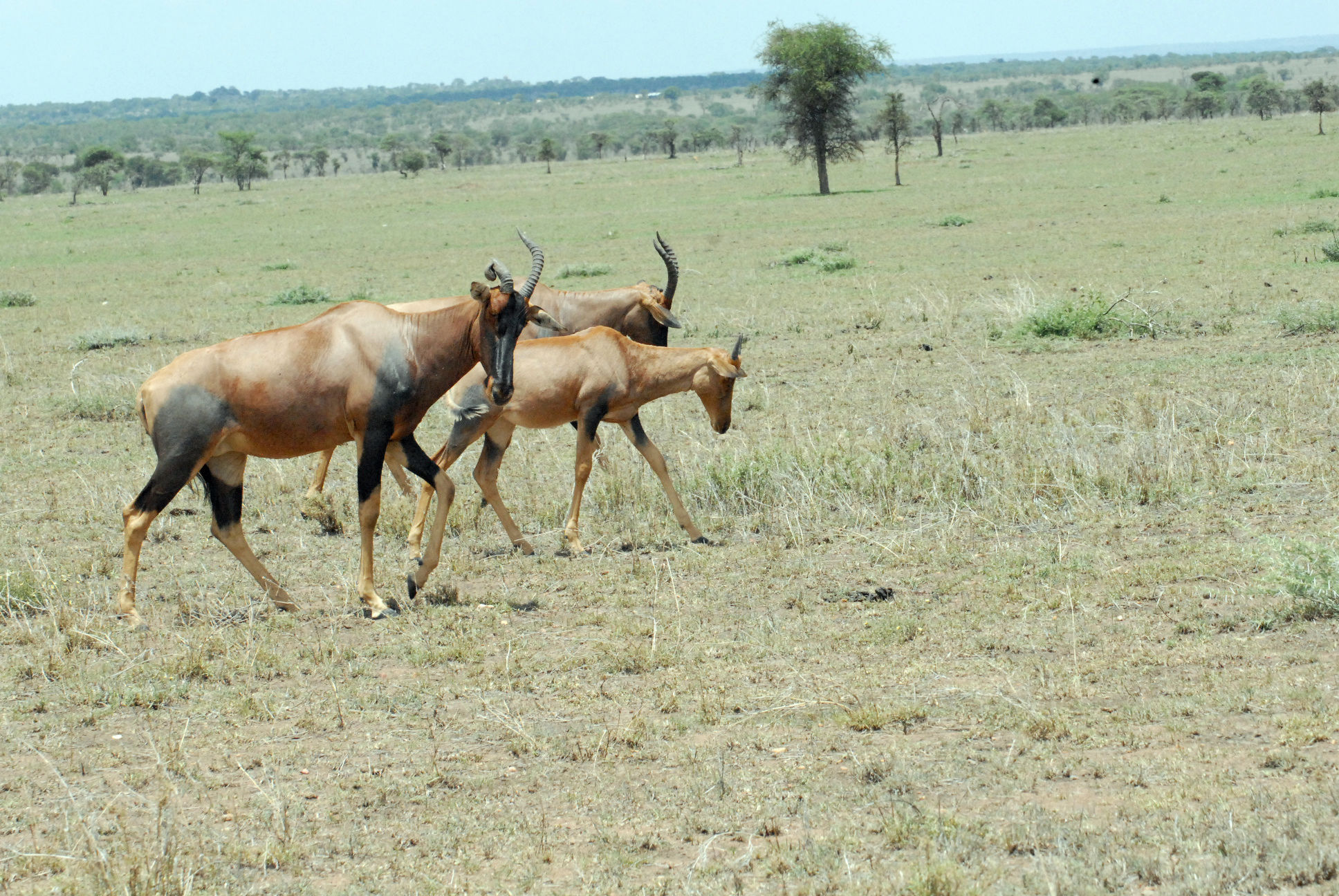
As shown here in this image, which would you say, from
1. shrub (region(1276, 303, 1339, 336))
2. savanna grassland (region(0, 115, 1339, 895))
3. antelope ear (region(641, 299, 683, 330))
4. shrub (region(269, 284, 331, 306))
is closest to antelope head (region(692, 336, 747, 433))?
savanna grassland (region(0, 115, 1339, 895))

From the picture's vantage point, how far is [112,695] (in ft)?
20.8

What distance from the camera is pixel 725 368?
9656 mm

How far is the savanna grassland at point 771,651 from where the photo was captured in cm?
467

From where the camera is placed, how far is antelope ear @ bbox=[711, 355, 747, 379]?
31.7ft

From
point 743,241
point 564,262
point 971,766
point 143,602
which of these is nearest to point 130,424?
point 143,602

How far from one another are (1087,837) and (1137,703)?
4.32 ft

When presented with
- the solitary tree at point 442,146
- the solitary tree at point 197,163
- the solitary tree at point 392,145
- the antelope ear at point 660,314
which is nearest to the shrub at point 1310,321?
the antelope ear at point 660,314

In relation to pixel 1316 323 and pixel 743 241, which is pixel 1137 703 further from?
pixel 743 241

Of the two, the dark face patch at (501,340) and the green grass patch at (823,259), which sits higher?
the dark face patch at (501,340)

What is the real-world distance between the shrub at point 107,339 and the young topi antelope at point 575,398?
38.3 feet

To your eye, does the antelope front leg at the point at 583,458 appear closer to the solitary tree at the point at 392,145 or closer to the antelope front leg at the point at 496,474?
the antelope front leg at the point at 496,474

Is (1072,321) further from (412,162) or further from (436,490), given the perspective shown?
(412,162)

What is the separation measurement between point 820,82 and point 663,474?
141 ft

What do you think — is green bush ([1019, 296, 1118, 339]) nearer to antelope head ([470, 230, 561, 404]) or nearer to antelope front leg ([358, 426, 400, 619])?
antelope head ([470, 230, 561, 404])
